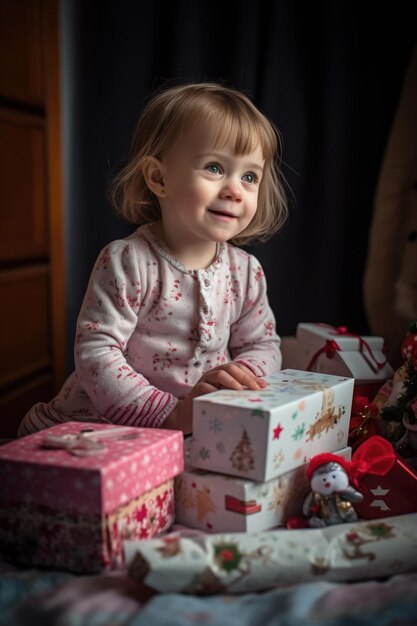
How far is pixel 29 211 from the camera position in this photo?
6.23ft

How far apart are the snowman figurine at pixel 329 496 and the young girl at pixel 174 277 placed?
19cm

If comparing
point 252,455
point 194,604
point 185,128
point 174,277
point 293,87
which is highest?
point 293,87

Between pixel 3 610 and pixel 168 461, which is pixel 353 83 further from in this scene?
pixel 3 610

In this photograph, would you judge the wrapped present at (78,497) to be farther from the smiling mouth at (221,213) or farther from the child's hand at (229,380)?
the smiling mouth at (221,213)

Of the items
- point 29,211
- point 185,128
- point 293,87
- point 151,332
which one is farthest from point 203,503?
point 293,87

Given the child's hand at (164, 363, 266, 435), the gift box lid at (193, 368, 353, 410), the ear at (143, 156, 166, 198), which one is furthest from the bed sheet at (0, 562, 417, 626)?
the ear at (143, 156, 166, 198)

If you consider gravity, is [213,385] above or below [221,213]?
below

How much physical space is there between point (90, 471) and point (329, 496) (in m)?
0.37

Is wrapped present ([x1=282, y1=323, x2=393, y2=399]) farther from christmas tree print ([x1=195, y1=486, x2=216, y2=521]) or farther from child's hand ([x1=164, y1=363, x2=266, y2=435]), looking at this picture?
christmas tree print ([x1=195, y1=486, x2=216, y2=521])

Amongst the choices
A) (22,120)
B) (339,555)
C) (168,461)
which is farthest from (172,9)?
(339,555)

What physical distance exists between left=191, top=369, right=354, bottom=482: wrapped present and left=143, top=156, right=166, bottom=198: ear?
429mm

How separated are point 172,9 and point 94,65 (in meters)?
0.28

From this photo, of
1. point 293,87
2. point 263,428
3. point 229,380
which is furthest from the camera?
point 293,87

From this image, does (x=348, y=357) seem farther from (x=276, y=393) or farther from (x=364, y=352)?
(x=276, y=393)
